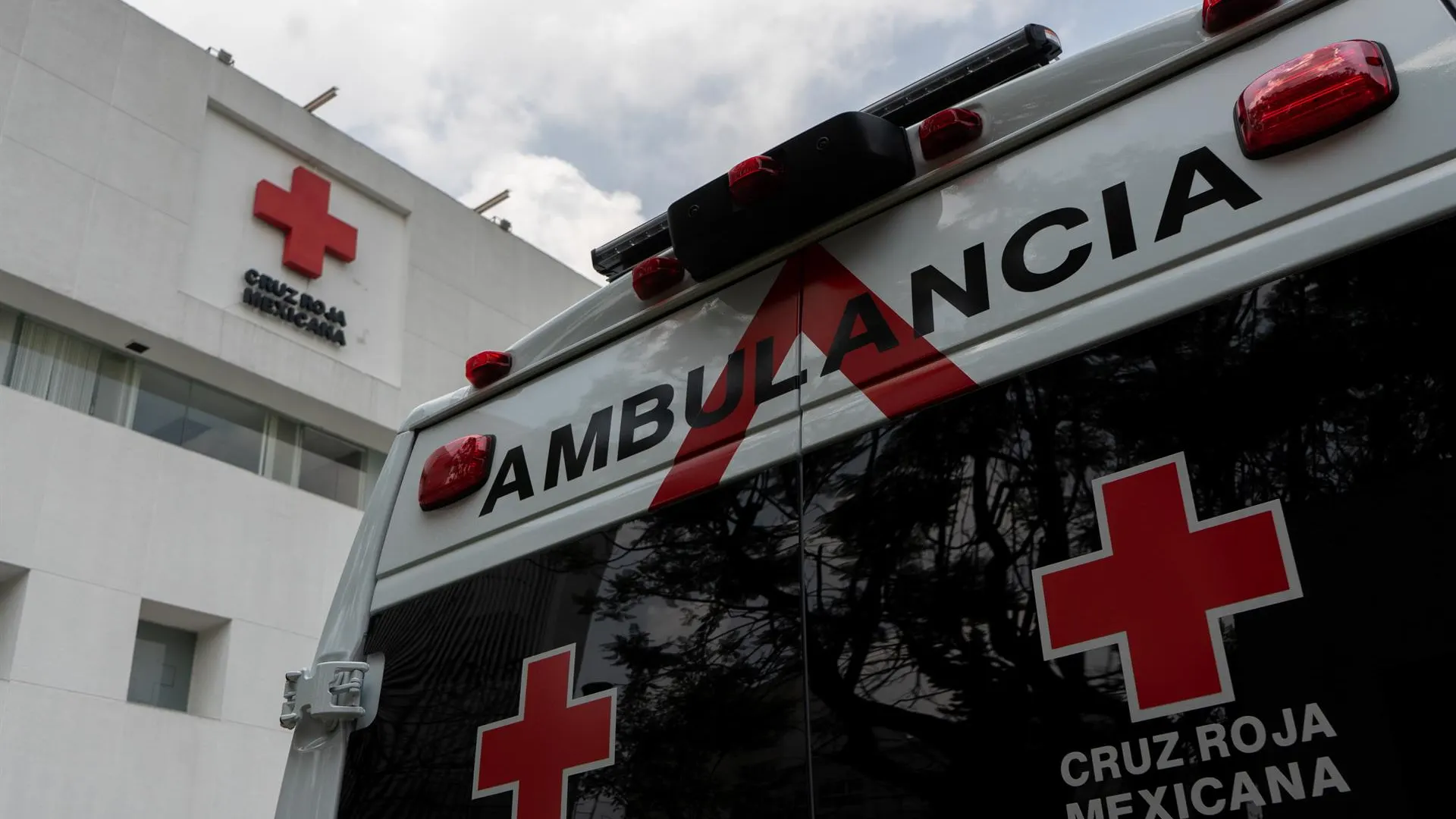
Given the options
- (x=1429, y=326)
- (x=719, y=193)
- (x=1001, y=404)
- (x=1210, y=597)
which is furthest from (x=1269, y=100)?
(x=719, y=193)

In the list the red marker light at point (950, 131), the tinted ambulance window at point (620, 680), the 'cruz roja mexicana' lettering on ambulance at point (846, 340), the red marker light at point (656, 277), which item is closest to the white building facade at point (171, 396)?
the tinted ambulance window at point (620, 680)

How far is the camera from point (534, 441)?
2.57 metres

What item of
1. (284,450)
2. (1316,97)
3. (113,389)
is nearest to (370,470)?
(284,450)

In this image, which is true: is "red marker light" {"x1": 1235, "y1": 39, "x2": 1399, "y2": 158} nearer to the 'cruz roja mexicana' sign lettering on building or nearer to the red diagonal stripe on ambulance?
the red diagonal stripe on ambulance

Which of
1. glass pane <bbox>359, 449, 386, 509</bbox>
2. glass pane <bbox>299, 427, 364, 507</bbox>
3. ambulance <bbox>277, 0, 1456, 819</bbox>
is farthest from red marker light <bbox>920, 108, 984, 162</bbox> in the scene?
glass pane <bbox>359, 449, 386, 509</bbox>

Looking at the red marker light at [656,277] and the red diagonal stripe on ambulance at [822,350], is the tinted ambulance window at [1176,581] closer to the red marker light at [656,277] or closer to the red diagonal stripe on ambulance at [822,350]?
the red diagonal stripe on ambulance at [822,350]

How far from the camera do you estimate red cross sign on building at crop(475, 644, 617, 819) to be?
6.85 ft

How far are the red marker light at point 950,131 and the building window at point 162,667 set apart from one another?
13848 millimetres

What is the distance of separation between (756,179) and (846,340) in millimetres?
360

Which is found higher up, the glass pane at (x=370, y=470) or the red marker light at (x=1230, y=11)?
the glass pane at (x=370, y=470)

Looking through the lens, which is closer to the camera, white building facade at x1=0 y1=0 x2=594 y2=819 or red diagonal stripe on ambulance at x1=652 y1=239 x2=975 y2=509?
red diagonal stripe on ambulance at x1=652 y1=239 x2=975 y2=509

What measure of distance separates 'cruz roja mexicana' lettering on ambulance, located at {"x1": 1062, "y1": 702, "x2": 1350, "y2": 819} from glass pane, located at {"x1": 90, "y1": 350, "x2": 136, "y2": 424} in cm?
1510

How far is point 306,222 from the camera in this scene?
17.2 metres

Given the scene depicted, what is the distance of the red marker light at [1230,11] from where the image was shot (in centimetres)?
188
